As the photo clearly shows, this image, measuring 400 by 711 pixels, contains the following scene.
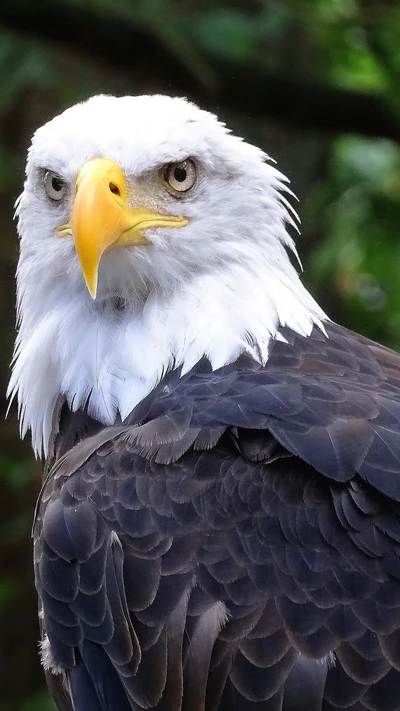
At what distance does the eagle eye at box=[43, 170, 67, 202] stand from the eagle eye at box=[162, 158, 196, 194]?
0.31 m

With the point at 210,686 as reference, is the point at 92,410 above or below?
above

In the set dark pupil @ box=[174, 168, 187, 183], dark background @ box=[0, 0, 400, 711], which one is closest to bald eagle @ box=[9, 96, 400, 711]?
dark pupil @ box=[174, 168, 187, 183]

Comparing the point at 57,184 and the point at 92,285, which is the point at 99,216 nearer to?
the point at 92,285

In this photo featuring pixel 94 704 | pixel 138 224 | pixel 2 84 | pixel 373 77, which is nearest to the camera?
pixel 94 704

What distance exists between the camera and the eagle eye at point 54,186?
3.55 m

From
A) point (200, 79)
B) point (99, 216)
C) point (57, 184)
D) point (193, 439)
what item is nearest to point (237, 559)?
point (193, 439)

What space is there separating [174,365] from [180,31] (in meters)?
2.43

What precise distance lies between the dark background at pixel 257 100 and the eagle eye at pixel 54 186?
1659mm

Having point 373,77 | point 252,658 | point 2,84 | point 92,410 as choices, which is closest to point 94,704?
point 252,658

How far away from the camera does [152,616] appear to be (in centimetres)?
301

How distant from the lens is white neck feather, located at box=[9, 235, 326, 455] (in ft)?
11.6

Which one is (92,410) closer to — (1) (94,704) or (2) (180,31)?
(1) (94,704)

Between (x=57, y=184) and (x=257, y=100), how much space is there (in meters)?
2.61

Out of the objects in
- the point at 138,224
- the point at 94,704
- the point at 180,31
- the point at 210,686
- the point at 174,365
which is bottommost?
the point at 94,704
